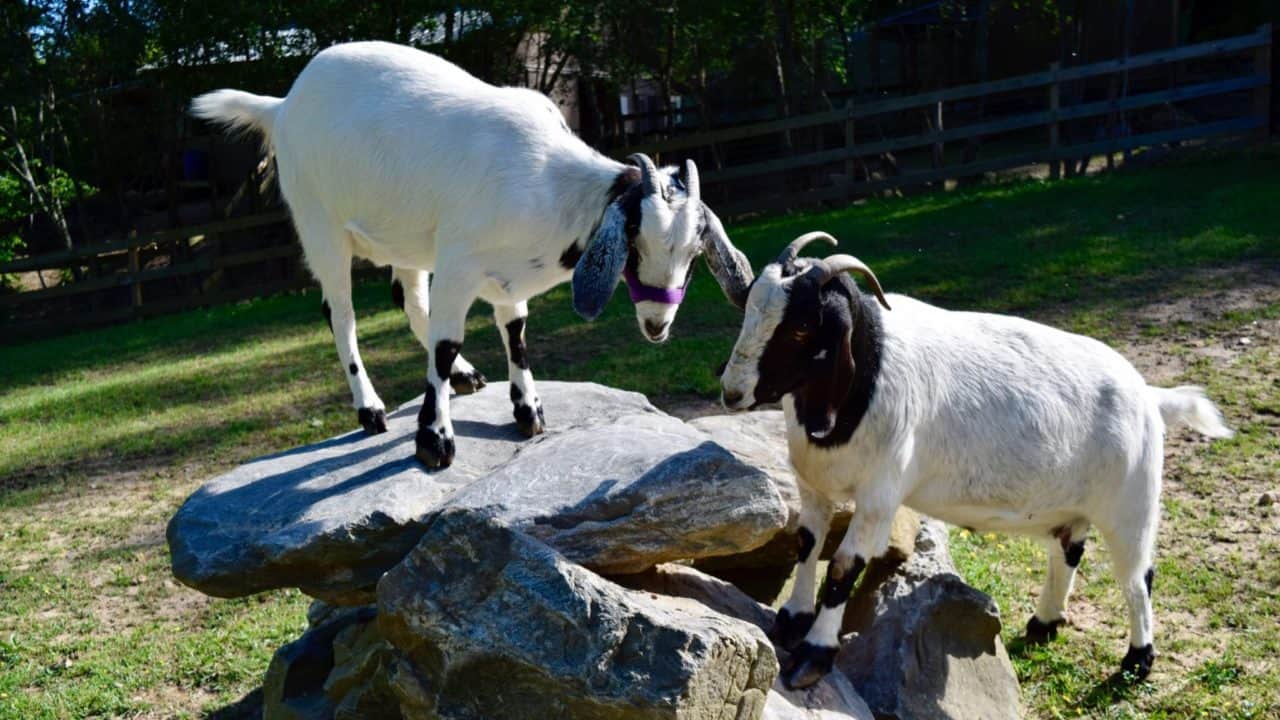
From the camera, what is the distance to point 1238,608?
594 cm

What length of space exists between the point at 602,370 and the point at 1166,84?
18.3 meters

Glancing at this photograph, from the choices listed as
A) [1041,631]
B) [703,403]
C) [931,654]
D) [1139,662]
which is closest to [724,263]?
[931,654]

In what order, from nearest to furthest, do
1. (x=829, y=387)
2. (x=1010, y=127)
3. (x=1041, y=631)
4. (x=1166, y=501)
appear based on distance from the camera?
1. (x=829, y=387)
2. (x=1041, y=631)
3. (x=1166, y=501)
4. (x=1010, y=127)

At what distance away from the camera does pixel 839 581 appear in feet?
15.2

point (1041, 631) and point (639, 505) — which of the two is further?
point (1041, 631)

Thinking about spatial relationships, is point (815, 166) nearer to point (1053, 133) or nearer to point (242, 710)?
point (1053, 133)

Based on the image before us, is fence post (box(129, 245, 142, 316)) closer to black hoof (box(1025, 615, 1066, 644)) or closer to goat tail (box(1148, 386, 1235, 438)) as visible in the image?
black hoof (box(1025, 615, 1066, 644))

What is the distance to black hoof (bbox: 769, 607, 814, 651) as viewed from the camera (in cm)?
493

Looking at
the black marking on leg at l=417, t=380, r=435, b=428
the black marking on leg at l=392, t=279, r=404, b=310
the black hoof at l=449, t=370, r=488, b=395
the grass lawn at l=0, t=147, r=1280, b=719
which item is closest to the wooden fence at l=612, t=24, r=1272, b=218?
the grass lawn at l=0, t=147, r=1280, b=719

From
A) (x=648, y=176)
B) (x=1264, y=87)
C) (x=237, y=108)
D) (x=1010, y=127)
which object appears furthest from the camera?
(x=1010, y=127)

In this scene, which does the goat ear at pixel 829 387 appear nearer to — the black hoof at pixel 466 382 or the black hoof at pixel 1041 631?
the black hoof at pixel 1041 631

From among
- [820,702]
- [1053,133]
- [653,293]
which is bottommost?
[820,702]

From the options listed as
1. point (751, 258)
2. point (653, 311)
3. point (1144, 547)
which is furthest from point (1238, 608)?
point (751, 258)

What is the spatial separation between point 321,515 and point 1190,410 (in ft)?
12.9
